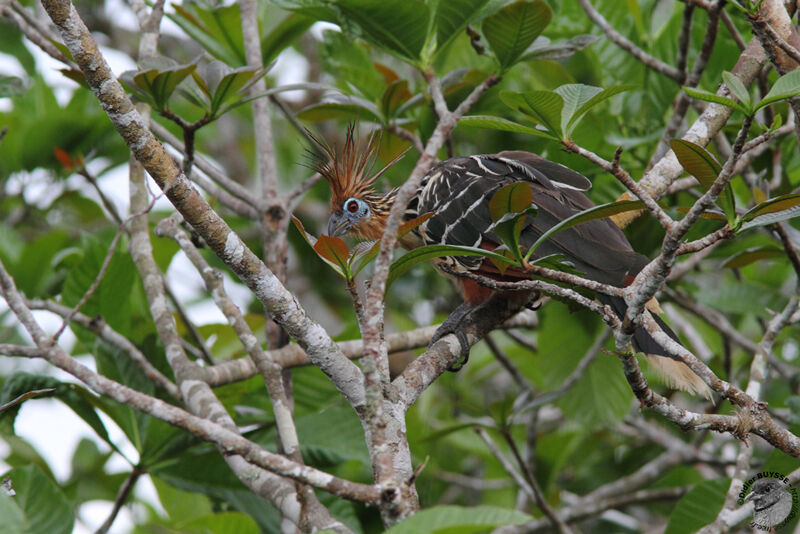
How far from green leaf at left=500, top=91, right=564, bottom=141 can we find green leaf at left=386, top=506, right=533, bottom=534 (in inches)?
49.8

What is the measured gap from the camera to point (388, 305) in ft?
19.0

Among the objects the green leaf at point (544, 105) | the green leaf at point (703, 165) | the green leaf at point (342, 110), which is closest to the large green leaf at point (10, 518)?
the green leaf at point (544, 105)

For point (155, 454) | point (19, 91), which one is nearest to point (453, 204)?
point (155, 454)

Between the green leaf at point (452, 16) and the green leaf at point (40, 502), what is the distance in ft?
6.98

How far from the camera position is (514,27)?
114 inches

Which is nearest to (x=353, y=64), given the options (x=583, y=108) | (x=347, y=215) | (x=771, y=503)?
(x=347, y=215)

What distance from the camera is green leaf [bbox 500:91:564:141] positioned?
2273mm

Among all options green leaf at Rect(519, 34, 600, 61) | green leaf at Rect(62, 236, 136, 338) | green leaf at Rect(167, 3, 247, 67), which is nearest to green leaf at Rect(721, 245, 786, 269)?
green leaf at Rect(519, 34, 600, 61)

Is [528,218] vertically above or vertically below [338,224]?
below

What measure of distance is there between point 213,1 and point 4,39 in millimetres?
1576

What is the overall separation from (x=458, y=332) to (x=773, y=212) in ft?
4.95

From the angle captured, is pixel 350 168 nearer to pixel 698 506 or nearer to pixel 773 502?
pixel 698 506

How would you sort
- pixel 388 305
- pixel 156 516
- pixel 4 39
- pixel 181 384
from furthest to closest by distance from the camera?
1. pixel 388 305
2. pixel 156 516
3. pixel 4 39
4. pixel 181 384

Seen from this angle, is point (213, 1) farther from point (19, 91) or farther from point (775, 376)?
point (775, 376)
